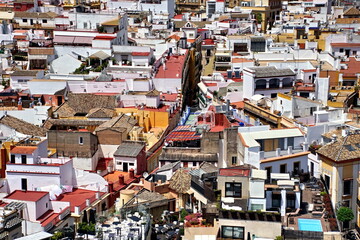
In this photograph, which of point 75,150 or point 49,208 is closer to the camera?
point 49,208

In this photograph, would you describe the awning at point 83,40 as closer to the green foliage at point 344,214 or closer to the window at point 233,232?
the green foliage at point 344,214

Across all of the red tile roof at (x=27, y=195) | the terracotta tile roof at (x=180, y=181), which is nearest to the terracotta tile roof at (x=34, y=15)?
the red tile roof at (x=27, y=195)

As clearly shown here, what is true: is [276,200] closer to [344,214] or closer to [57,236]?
[344,214]

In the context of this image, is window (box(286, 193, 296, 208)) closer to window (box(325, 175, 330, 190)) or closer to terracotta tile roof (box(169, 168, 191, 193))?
window (box(325, 175, 330, 190))

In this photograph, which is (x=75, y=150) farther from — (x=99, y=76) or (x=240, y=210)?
(x=240, y=210)

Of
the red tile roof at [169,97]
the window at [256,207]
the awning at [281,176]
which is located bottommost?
the window at [256,207]

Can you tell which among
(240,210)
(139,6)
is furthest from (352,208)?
(139,6)

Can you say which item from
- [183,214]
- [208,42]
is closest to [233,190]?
[183,214]
